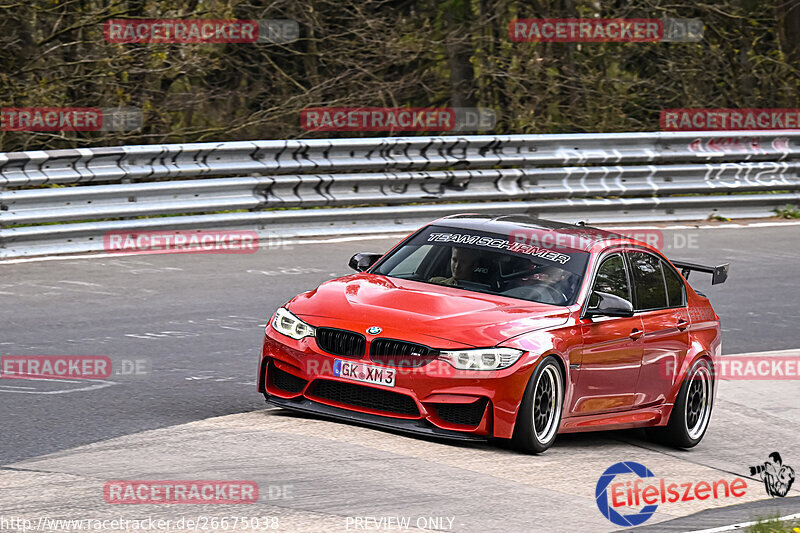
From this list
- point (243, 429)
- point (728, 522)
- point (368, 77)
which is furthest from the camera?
point (368, 77)

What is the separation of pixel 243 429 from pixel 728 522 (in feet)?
9.24

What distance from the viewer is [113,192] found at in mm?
14641

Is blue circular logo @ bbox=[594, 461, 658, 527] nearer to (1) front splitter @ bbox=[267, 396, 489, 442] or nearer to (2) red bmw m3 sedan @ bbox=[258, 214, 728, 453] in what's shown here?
(2) red bmw m3 sedan @ bbox=[258, 214, 728, 453]

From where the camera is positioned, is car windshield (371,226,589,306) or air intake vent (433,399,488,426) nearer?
air intake vent (433,399,488,426)

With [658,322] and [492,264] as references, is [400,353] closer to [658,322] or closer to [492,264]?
[492,264]

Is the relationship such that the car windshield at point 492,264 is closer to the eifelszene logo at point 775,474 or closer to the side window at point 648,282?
the side window at point 648,282

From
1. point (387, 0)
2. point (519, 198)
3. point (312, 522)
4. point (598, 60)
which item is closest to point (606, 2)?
point (598, 60)

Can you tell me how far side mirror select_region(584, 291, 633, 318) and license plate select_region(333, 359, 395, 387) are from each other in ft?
4.79

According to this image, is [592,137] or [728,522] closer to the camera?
[728,522]

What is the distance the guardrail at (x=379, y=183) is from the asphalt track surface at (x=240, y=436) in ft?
2.45

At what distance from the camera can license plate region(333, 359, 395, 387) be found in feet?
25.9

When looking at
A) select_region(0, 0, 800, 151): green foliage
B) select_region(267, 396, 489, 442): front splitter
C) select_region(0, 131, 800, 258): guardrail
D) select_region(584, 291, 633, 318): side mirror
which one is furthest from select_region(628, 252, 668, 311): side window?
select_region(0, 0, 800, 151): green foliage

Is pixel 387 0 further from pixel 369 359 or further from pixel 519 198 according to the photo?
pixel 369 359

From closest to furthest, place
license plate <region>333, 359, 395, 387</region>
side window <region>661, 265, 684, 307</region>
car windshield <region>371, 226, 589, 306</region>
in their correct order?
license plate <region>333, 359, 395, 387</region>, car windshield <region>371, 226, 589, 306</region>, side window <region>661, 265, 684, 307</region>
